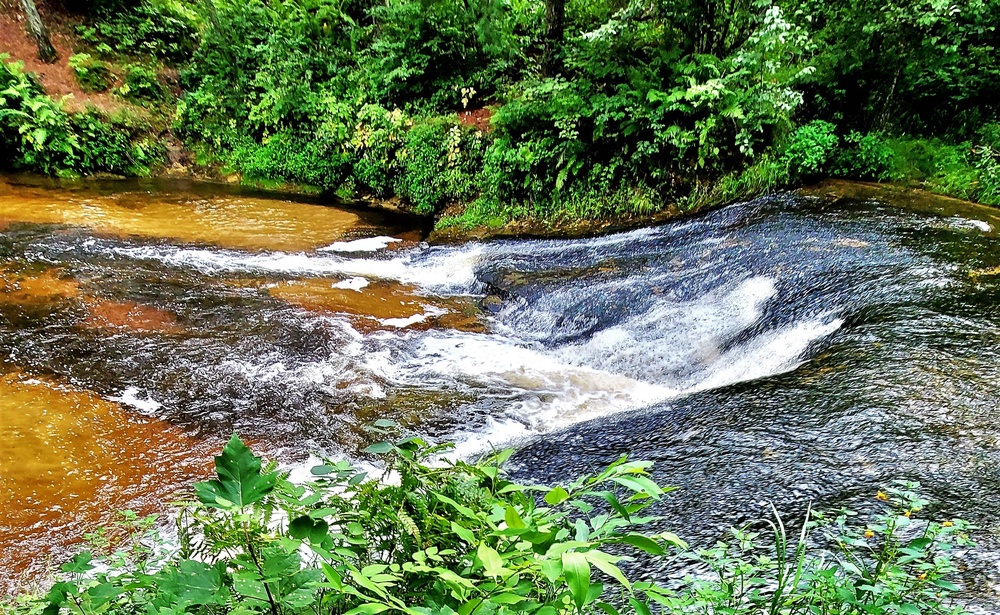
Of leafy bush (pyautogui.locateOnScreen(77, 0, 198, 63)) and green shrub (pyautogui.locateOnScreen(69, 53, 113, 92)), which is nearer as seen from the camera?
green shrub (pyautogui.locateOnScreen(69, 53, 113, 92))

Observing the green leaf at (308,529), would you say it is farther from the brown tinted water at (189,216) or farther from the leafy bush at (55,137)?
the leafy bush at (55,137)

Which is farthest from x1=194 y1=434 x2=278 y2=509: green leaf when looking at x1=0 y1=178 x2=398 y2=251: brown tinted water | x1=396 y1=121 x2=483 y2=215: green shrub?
x1=396 y1=121 x2=483 y2=215: green shrub

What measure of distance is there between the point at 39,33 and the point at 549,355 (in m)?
16.8

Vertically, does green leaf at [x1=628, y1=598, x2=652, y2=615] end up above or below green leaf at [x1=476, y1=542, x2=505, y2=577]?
below

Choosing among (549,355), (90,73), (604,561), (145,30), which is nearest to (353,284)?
(549,355)

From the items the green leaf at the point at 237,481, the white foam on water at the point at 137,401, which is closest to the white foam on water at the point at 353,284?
the white foam on water at the point at 137,401

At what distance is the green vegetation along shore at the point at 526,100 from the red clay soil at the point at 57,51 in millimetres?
109

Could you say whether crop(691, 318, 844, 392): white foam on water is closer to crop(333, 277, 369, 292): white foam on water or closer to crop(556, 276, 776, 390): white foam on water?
crop(556, 276, 776, 390): white foam on water

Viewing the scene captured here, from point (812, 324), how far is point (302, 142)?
1227cm

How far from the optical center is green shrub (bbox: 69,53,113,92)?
14.7 m

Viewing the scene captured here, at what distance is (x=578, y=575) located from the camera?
98 centimetres

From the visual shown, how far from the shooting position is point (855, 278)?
592 centimetres

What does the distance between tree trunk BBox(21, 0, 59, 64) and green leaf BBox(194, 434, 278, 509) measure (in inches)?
741

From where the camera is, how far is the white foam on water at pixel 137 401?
525cm
